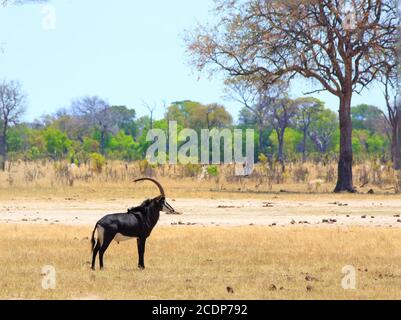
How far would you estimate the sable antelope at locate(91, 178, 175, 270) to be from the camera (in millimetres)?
11719

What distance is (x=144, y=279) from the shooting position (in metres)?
11.6

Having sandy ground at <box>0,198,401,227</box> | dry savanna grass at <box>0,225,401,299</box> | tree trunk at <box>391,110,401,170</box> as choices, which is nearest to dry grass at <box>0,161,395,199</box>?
sandy ground at <box>0,198,401,227</box>

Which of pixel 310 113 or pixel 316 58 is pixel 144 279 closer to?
pixel 316 58

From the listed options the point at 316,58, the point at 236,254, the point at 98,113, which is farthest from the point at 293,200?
the point at 98,113

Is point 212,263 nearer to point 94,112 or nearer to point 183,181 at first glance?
point 183,181

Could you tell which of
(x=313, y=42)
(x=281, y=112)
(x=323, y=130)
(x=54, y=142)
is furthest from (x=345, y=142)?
(x=323, y=130)

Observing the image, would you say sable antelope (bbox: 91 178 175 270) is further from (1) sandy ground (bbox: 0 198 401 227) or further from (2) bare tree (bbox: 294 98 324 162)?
(2) bare tree (bbox: 294 98 324 162)

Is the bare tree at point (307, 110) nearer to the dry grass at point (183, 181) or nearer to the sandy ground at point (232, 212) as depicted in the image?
the dry grass at point (183, 181)

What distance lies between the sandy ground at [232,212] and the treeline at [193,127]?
4090cm

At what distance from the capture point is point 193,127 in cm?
7531

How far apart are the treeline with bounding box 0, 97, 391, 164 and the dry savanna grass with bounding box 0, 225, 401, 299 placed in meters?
50.6

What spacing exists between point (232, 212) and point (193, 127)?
52773mm

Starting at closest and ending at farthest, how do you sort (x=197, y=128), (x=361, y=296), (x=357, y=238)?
(x=361, y=296), (x=357, y=238), (x=197, y=128)
